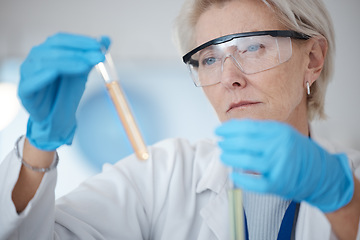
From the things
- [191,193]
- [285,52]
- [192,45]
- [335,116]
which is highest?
[192,45]

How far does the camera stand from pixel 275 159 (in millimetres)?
791

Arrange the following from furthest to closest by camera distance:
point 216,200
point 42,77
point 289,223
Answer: point 216,200, point 289,223, point 42,77

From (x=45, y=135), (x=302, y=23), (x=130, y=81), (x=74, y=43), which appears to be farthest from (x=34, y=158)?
(x=130, y=81)

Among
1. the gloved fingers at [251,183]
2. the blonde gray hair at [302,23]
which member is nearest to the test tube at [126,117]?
the gloved fingers at [251,183]

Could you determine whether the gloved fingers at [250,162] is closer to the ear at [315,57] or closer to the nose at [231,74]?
the nose at [231,74]

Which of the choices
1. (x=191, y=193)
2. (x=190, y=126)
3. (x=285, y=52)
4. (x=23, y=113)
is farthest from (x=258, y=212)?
(x=23, y=113)

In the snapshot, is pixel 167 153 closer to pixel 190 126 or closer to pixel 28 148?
pixel 28 148

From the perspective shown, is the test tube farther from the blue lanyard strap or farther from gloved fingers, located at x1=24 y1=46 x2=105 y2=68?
the blue lanyard strap

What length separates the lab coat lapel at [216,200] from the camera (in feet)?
4.08

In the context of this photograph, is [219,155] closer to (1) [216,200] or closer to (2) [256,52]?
(1) [216,200]

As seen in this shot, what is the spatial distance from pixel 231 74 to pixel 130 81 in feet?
4.15

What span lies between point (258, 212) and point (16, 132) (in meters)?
1.68

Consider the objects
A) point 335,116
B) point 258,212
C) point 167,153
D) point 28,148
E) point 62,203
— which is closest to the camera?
point 28,148

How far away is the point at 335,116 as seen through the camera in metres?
2.22
